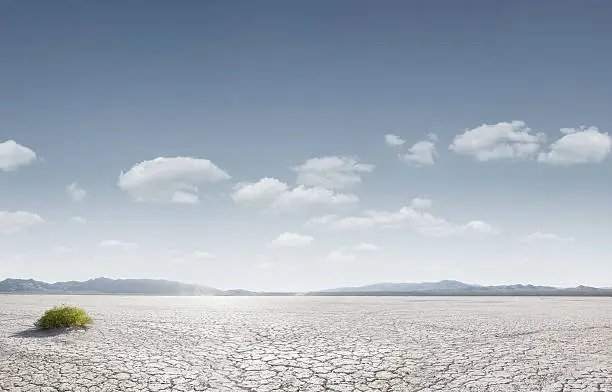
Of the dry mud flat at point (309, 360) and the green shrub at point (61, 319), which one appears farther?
the green shrub at point (61, 319)

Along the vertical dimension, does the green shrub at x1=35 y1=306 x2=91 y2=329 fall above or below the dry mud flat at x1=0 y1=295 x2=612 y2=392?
above

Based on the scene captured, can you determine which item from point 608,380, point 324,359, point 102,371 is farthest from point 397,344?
point 102,371

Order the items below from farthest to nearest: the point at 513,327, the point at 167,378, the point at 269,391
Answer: the point at 513,327
the point at 167,378
the point at 269,391

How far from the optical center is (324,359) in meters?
13.6

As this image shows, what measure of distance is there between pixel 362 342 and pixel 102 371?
9.04 meters

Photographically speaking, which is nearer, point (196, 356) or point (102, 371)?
point (102, 371)

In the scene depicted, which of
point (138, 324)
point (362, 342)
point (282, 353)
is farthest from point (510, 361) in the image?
point (138, 324)

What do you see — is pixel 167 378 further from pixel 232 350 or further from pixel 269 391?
pixel 232 350

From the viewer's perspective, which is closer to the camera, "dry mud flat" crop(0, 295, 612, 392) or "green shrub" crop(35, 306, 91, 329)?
"dry mud flat" crop(0, 295, 612, 392)

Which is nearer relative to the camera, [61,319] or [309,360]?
[309,360]

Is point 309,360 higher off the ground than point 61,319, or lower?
lower

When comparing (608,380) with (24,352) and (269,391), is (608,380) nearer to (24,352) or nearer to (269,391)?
(269,391)

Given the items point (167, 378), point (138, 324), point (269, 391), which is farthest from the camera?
point (138, 324)

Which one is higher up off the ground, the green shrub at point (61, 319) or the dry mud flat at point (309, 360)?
the green shrub at point (61, 319)
